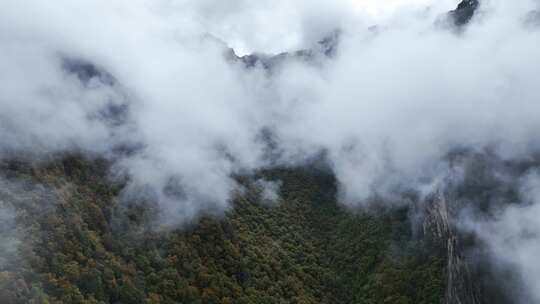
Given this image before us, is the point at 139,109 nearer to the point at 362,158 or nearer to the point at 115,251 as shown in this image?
the point at 115,251

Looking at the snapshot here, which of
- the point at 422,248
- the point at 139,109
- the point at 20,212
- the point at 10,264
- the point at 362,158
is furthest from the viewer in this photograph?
the point at 362,158

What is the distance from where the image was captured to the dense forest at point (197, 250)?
267ft

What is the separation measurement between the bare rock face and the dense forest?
2.81m

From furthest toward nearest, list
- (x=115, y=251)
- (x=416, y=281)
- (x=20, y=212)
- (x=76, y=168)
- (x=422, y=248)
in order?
(x=422, y=248)
(x=416, y=281)
(x=76, y=168)
(x=115, y=251)
(x=20, y=212)

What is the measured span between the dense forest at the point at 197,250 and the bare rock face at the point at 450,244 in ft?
9.21

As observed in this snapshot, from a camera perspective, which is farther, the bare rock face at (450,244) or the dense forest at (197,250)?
the bare rock face at (450,244)

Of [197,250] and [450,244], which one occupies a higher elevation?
[450,244]

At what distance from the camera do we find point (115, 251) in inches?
3792

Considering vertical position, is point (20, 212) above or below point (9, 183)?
below

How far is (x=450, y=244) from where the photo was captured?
12925 centimetres

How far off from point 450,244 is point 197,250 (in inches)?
2804

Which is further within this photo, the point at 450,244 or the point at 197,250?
the point at 450,244

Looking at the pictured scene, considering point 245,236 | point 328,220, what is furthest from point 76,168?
point 328,220

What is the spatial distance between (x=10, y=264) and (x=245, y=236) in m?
70.4
